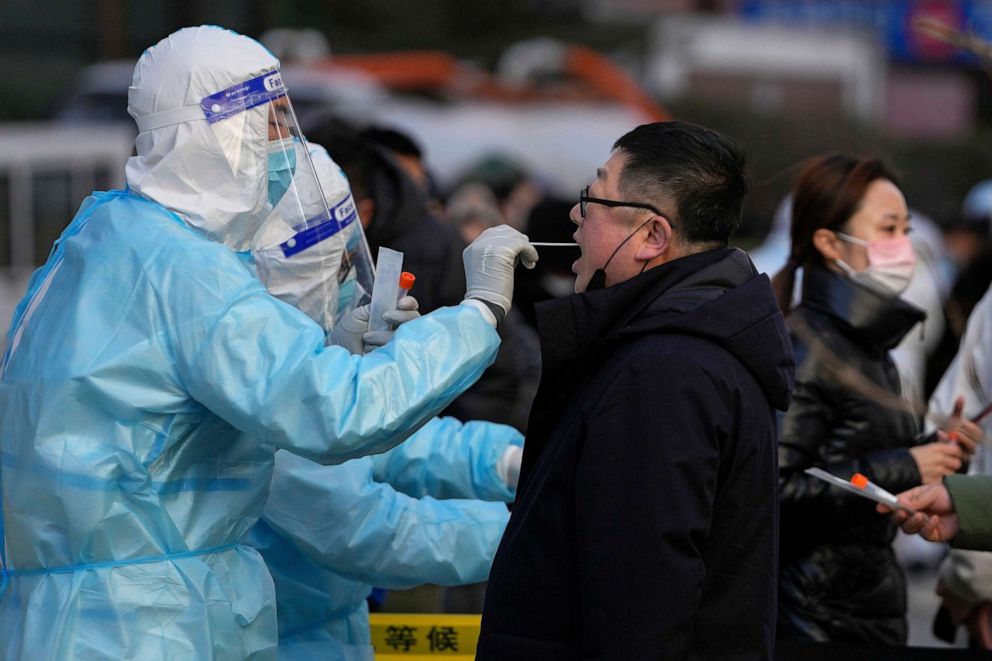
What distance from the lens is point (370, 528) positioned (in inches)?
126

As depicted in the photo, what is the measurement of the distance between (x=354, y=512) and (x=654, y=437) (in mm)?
927

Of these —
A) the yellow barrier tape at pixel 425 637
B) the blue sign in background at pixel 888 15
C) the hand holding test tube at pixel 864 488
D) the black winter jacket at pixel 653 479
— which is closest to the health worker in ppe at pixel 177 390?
the black winter jacket at pixel 653 479

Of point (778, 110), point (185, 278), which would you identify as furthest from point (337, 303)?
point (778, 110)

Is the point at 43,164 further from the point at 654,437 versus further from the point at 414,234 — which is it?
the point at 654,437

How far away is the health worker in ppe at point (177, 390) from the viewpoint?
2.63 metres

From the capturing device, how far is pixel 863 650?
3.51 m

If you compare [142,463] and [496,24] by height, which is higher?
[142,463]

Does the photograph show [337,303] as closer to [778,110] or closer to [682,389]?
[682,389]

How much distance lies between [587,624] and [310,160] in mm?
1205

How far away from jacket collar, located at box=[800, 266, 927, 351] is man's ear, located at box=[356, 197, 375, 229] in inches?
62.4

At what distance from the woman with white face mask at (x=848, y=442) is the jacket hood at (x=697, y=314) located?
0.98 metres

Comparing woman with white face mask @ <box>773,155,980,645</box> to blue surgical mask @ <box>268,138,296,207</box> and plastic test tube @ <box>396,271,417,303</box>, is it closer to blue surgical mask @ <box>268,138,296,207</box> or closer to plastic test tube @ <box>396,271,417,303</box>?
plastic test tube @ <box>396,271,417,303</box>

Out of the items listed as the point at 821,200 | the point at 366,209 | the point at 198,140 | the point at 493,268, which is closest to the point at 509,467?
the point at 493,268

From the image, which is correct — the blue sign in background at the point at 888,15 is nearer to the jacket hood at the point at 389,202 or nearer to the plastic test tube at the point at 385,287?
the jacket hood at the point at 389,202
